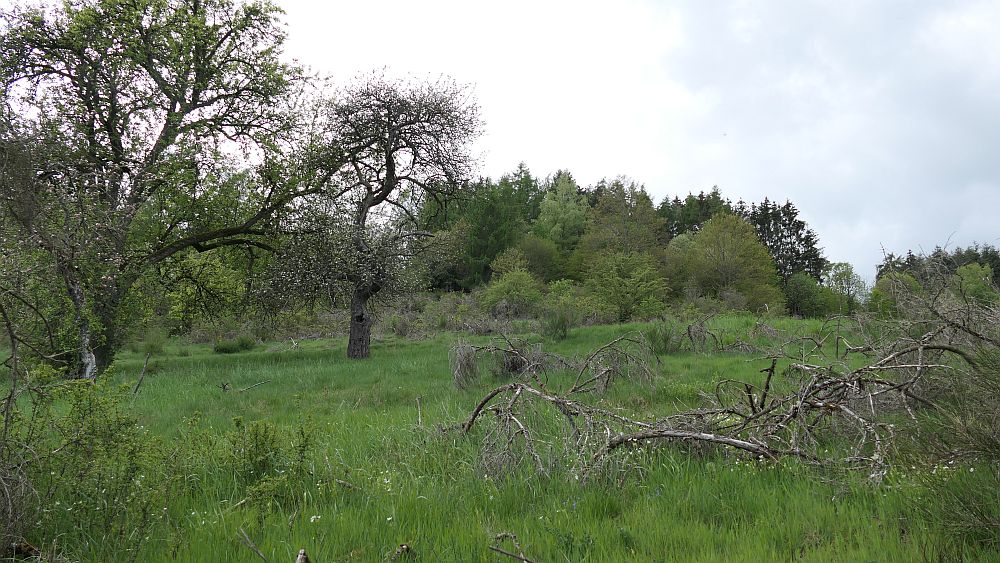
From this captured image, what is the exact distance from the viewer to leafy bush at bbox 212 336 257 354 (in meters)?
21.3

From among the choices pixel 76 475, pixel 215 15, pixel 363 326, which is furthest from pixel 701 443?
pixel 215 15

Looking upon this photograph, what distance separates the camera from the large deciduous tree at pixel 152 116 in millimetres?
10327

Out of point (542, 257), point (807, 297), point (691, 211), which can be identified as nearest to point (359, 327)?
point (542, 257)

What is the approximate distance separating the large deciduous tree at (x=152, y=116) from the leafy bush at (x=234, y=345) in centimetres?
764

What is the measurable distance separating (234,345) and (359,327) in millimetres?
9084

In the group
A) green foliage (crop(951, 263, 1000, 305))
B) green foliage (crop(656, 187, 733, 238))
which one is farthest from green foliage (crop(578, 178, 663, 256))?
green foliage (crop(951, 263, 1000, 305))

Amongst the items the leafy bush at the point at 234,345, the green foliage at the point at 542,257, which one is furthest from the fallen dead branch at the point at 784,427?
the green foliage at the point at 542,257

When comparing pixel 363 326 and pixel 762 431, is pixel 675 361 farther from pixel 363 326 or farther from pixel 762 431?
pixel 363 326

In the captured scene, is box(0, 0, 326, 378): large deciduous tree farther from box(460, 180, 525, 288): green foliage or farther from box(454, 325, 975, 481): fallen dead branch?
box(460, 180, 525, 288): green foliage

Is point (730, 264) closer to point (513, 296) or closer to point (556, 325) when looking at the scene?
point (513, 296)

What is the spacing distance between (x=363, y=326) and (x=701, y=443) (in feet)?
43.1

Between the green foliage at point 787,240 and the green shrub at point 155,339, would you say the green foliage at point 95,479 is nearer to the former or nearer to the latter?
the green shrub at point 155,339

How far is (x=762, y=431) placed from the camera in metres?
4.30

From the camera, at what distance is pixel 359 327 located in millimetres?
15898
